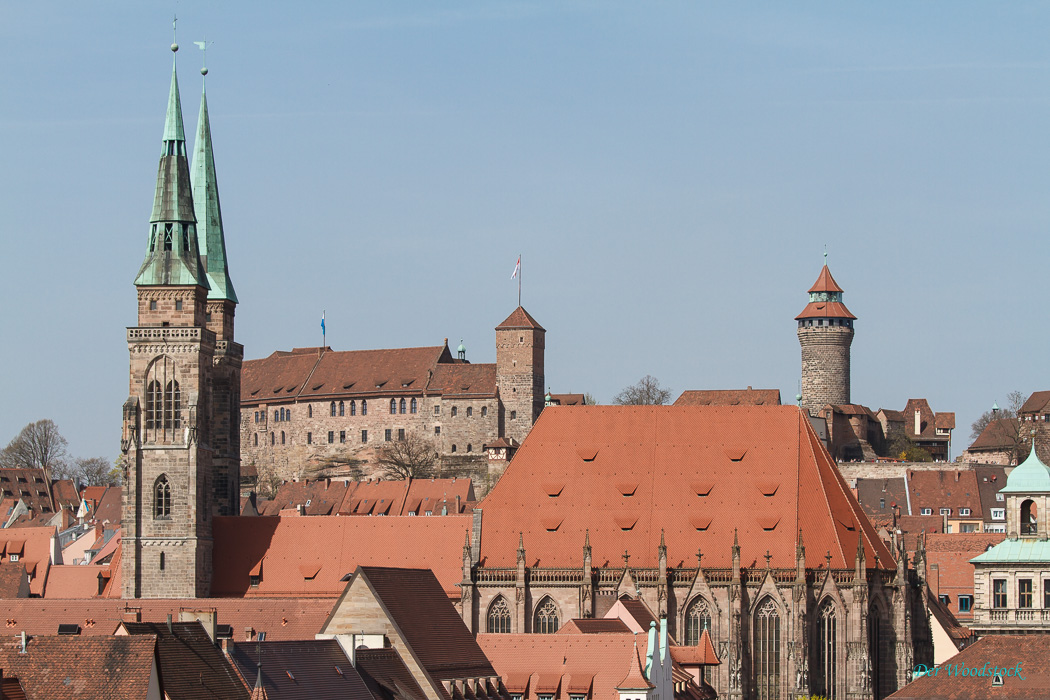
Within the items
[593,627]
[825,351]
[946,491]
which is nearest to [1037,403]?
[825,351]

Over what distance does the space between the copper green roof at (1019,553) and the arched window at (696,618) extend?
365 inches

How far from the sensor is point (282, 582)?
79188mm

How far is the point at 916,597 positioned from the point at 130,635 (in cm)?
3858

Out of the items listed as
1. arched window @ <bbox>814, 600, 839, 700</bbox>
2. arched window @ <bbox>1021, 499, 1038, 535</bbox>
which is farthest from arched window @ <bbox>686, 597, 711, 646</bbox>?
arched window @ <bbox>1021, 499, 1038, 535</bbox>

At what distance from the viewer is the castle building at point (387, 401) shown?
161 metres

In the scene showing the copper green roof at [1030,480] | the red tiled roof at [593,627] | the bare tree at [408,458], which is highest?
the copper green roof at [1030,480]

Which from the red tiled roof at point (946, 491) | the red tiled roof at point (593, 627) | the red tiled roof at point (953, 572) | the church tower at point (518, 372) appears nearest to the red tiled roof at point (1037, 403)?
the red tiled roof at point (946, 491)

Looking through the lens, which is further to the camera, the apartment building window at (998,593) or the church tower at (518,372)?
the church tower at (518,372)

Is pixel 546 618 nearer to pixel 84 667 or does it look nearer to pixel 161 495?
pixel 161 495

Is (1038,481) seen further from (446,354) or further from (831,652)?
(446,354)

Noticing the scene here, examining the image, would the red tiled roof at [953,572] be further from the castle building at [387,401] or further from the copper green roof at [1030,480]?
the castle building at [387,401]

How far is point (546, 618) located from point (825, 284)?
4099 inches

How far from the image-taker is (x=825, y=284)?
17575 cm

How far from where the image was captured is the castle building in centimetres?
16088
